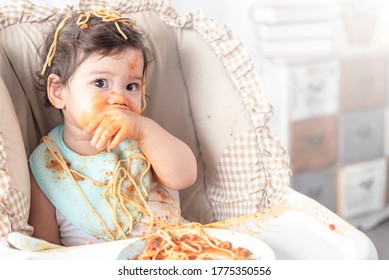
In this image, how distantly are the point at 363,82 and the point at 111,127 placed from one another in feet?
4.15

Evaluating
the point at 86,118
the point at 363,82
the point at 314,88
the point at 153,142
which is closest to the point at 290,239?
the point at 153,142

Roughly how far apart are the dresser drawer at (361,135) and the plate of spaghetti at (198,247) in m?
1.20

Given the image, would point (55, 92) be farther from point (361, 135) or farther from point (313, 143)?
point (361, 135)

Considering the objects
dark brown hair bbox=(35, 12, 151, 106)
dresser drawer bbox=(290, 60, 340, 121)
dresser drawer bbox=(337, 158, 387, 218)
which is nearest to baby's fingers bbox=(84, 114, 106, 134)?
dark brown hair bbox=(35, 12, 151, 106)

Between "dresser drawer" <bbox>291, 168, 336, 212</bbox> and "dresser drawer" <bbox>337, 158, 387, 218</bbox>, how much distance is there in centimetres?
3

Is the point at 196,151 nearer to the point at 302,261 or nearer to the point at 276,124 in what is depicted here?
the point at 302,261

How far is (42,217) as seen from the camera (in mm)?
977

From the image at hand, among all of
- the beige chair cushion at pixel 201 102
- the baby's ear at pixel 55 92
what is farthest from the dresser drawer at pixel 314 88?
the baby's ear at pixel 55 92

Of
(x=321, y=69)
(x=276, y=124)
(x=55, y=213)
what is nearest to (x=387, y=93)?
(x=321, y=69)

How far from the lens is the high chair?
904mm

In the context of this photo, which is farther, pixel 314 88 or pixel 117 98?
pixel 314 88

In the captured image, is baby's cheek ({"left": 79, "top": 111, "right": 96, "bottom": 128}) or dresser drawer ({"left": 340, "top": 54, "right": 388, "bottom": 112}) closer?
baby's cheek ({"left": 79, "top": 111, "right": 96, "bottom": 128})

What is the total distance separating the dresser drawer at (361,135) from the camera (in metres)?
1.99

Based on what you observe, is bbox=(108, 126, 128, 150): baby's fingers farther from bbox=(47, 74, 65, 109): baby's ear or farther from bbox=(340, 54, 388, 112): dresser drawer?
bbox=(340, 54, 388, 112): dresser drawer
